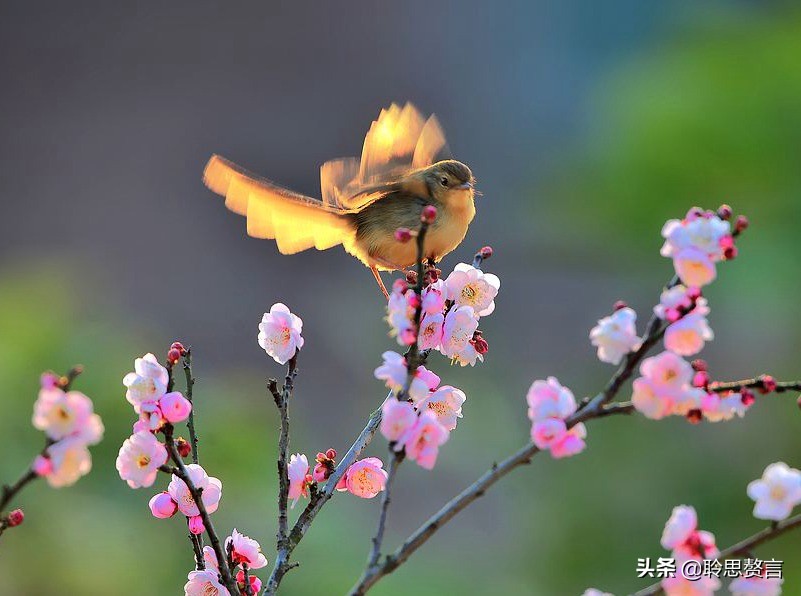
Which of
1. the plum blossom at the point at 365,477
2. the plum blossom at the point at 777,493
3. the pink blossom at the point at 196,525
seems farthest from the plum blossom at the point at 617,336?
the pink blossom at the point at 196,525

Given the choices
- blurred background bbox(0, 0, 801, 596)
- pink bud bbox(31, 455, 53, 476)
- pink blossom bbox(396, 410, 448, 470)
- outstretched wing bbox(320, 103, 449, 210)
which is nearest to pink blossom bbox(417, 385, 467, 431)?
pink blossom bbox(396, 410, 448, 470)

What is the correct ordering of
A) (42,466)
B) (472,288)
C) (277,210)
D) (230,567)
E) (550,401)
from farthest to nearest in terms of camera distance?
(277,210)
(472,288)
(230,567)
(550,401)
(42,466)

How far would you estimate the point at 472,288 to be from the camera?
0.92 m

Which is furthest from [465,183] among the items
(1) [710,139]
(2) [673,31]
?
(2) [673,31]

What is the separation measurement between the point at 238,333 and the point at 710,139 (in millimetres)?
2498

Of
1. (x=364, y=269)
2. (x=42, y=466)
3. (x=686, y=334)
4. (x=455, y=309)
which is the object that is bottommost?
(x=42, y=466)

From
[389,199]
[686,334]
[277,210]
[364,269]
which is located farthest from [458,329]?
[364,269]

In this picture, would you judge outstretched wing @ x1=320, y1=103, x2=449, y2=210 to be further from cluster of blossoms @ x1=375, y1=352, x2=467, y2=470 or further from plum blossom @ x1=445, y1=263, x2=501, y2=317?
cluster of blossoms @ x1=375, y1=352, x2=467, y2=470

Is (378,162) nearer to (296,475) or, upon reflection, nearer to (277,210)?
(277,210)

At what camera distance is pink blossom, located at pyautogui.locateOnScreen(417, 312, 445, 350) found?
2.89 feet

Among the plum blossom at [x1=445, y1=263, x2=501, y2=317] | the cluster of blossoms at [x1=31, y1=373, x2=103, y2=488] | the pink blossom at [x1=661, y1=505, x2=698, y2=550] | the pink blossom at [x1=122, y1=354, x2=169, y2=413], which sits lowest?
the cluster of blossoms at [x1=31, y1=373, x2=103, y2=488]

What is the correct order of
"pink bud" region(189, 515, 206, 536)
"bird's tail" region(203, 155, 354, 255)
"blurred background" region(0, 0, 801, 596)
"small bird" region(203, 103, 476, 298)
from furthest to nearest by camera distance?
"blurred background" region(0, 0, 801, 596) < "small bird" region(203, 103, 476, 298) < "bird's tail" region(203, 155, 354, 255) < "pink bud" region(189, 515, 206, 536)

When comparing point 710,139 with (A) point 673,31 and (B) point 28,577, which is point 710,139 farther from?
(B) point 28,577

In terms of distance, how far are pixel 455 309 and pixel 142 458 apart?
1.06 ft
